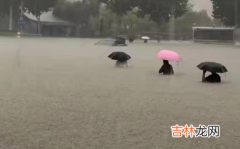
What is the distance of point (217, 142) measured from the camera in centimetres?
440

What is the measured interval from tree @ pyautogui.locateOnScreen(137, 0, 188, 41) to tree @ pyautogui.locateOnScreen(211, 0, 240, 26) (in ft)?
14.6

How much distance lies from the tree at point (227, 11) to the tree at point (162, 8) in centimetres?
444

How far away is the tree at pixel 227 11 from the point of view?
138ft

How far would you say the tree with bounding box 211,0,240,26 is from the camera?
42156 mm

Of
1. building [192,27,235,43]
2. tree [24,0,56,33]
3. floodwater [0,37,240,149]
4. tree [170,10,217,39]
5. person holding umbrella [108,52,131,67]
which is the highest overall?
tree [24,0,56,33]

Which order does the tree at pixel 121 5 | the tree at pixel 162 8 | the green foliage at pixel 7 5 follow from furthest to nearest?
the green foliage at pixel 7 5, the tree at pixel 121 5, the tree at pixel 162 8

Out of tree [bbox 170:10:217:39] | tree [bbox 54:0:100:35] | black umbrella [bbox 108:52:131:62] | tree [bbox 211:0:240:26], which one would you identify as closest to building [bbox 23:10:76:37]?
tree [bbox 54:0:100:35]

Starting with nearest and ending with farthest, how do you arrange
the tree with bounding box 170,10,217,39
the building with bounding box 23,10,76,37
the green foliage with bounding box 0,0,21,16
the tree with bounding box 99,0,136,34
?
1. the tree with bounding box 99,0,136,34
2. the green foliage with bounding box 0,0,21,16
3. the building with bounding box 23,10,76,37
4. the tree with bounding box 170,10,217,39

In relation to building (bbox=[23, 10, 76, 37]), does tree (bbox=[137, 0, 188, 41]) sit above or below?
above

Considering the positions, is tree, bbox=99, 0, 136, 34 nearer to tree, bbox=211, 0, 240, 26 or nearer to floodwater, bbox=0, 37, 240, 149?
tree, bbox=211, 0, 240, 26

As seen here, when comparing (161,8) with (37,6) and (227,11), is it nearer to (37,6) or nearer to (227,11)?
(227,11)

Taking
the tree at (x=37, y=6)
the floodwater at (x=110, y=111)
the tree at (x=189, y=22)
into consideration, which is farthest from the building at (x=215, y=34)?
the floodwater at (x=110, y=111)

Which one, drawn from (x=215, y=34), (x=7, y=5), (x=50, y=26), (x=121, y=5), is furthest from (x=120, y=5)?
(x=7, y=5)

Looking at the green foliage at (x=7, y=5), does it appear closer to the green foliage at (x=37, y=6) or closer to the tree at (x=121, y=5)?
the green foliage at (x=37, y=6)
